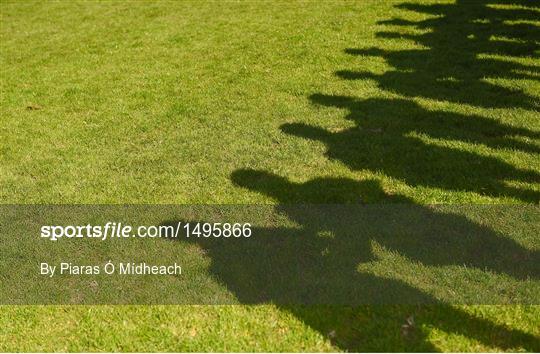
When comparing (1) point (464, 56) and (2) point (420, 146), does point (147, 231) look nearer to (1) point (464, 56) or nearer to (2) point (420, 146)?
(2) point (420, 146)

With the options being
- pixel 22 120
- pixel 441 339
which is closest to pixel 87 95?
pixel 22 120

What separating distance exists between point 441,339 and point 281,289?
6.19ft

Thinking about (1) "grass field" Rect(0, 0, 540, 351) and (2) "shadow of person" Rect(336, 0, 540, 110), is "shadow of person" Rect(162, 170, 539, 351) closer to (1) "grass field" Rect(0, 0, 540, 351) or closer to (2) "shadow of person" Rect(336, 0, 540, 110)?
(1) "grass field" Rect(0, 0, 540, 351)

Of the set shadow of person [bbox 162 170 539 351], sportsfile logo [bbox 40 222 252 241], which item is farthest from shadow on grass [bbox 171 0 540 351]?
sportsfile logo [bbox 40 222 252 241]

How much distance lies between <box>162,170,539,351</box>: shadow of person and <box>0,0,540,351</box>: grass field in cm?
5

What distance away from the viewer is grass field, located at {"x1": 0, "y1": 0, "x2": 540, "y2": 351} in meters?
6.33

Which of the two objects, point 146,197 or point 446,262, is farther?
point 146,197

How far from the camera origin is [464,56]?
14.7 m

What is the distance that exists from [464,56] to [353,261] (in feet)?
30.6

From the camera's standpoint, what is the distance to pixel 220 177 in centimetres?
953

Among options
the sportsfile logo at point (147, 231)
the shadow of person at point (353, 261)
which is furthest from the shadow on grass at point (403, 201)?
the sportsfile logo at point (147, 231)

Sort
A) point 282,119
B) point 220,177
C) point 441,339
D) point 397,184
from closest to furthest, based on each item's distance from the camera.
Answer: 1. point 441,339
2. point 397,184
3. point 220,177
4. point 282,119

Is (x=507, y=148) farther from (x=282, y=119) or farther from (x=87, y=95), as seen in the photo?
(x=87, y=95)

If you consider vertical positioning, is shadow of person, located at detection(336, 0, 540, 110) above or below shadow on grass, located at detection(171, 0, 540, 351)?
above
